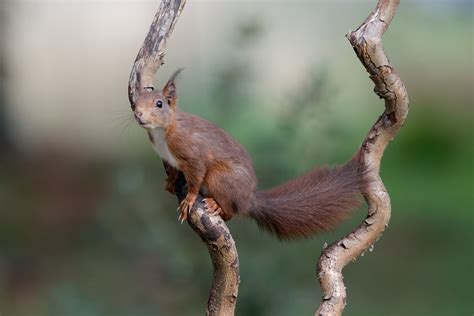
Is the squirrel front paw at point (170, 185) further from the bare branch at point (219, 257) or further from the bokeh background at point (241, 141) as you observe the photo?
the bokeh background at point (241, 141)

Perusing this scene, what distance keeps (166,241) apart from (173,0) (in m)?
1.75

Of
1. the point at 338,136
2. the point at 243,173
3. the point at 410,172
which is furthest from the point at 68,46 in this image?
the point at 243,173

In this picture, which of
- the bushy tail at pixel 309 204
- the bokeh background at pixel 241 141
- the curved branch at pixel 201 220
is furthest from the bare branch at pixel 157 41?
the bokeh background at pixel 241 141

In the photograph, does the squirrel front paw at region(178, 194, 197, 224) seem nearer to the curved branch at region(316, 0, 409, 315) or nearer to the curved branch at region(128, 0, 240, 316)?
the curved branch at region(128, 0, 240, 316)

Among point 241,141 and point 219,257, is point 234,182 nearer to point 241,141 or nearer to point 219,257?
point 219,257

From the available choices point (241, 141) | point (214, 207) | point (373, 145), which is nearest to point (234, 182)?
point (214, 207)

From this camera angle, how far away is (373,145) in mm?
1554

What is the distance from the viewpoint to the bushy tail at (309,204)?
1.67m

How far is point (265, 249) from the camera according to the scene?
9.91 feet

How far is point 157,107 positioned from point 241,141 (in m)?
2.15

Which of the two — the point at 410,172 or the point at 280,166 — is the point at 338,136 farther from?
the point at 410,172

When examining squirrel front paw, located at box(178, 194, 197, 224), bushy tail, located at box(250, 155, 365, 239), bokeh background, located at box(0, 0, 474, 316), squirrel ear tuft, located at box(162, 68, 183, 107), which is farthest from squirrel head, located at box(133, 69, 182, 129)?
bokeh background, located at box(0, 0, 474, 316)

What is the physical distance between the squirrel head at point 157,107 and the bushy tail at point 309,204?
11.5 inches

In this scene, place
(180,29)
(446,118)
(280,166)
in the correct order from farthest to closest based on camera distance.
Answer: (446,118)
(180,29)
(280,166)
